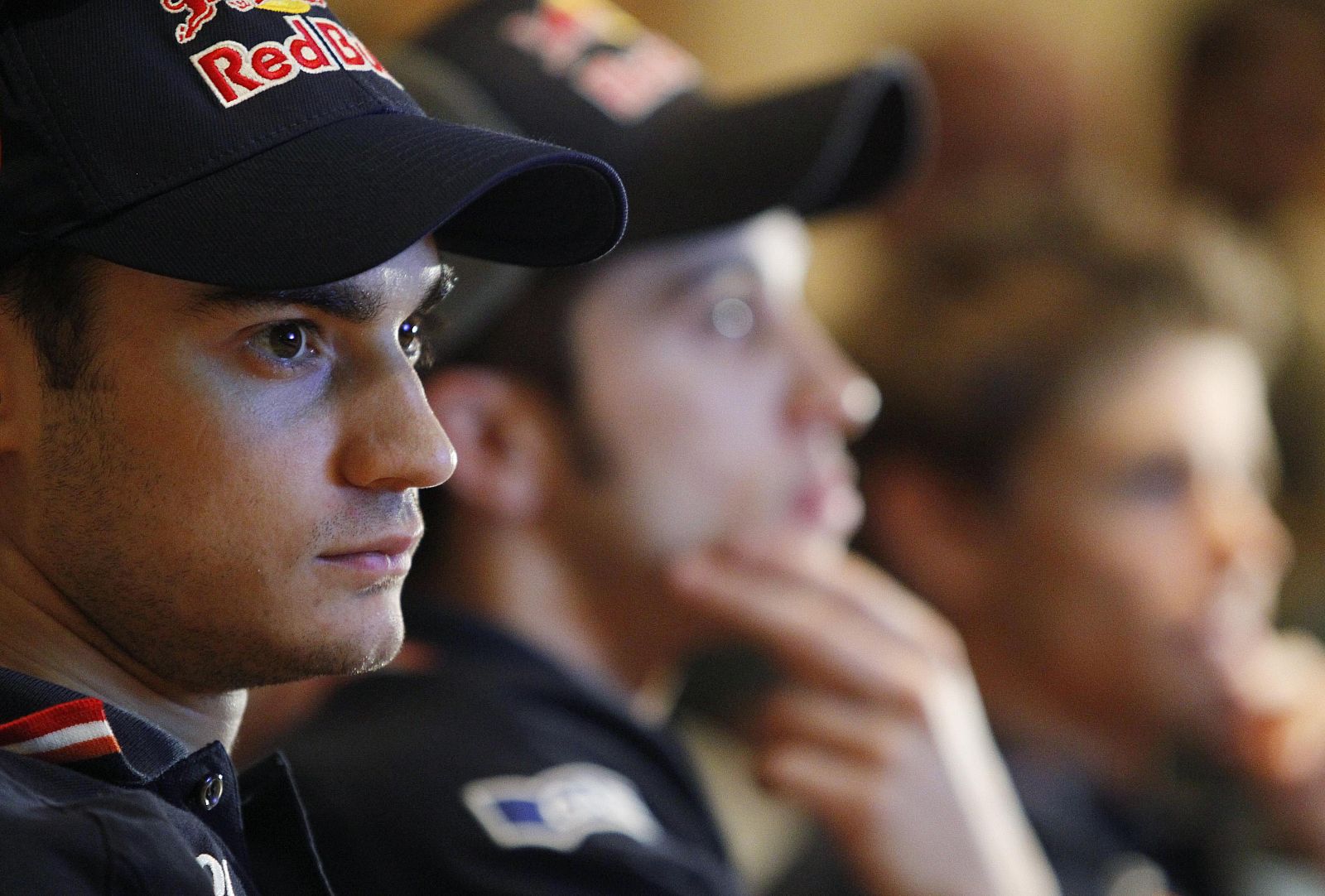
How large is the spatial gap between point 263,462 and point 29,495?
0.35 ft

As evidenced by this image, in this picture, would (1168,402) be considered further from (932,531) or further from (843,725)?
(843,725)

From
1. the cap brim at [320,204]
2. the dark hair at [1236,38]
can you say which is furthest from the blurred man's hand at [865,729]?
the dark hair at [1236,38]

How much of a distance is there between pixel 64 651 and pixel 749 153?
2.43 feet

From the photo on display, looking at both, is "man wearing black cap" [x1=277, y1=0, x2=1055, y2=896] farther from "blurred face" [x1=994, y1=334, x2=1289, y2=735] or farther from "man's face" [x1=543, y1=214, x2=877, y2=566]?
"blurred face" [x1=994, y1=334, x2=1289, y2=735]

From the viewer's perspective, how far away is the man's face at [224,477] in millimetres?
646

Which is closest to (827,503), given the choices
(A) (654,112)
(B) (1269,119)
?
(A) (654,112)

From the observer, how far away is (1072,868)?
167cm

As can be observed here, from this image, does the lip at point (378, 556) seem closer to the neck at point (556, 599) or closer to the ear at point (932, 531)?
the neck at point (556, 599)

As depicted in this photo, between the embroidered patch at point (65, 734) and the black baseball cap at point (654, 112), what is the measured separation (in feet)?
2.21

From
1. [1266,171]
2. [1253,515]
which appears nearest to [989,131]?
[1266,171]

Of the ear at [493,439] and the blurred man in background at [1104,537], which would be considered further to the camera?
the blurred man in background at [1104,537]

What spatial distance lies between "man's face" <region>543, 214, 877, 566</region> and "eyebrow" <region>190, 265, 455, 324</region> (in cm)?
63

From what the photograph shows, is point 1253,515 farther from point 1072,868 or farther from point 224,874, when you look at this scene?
point 224,874

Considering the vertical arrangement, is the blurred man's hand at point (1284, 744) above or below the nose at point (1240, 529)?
below
